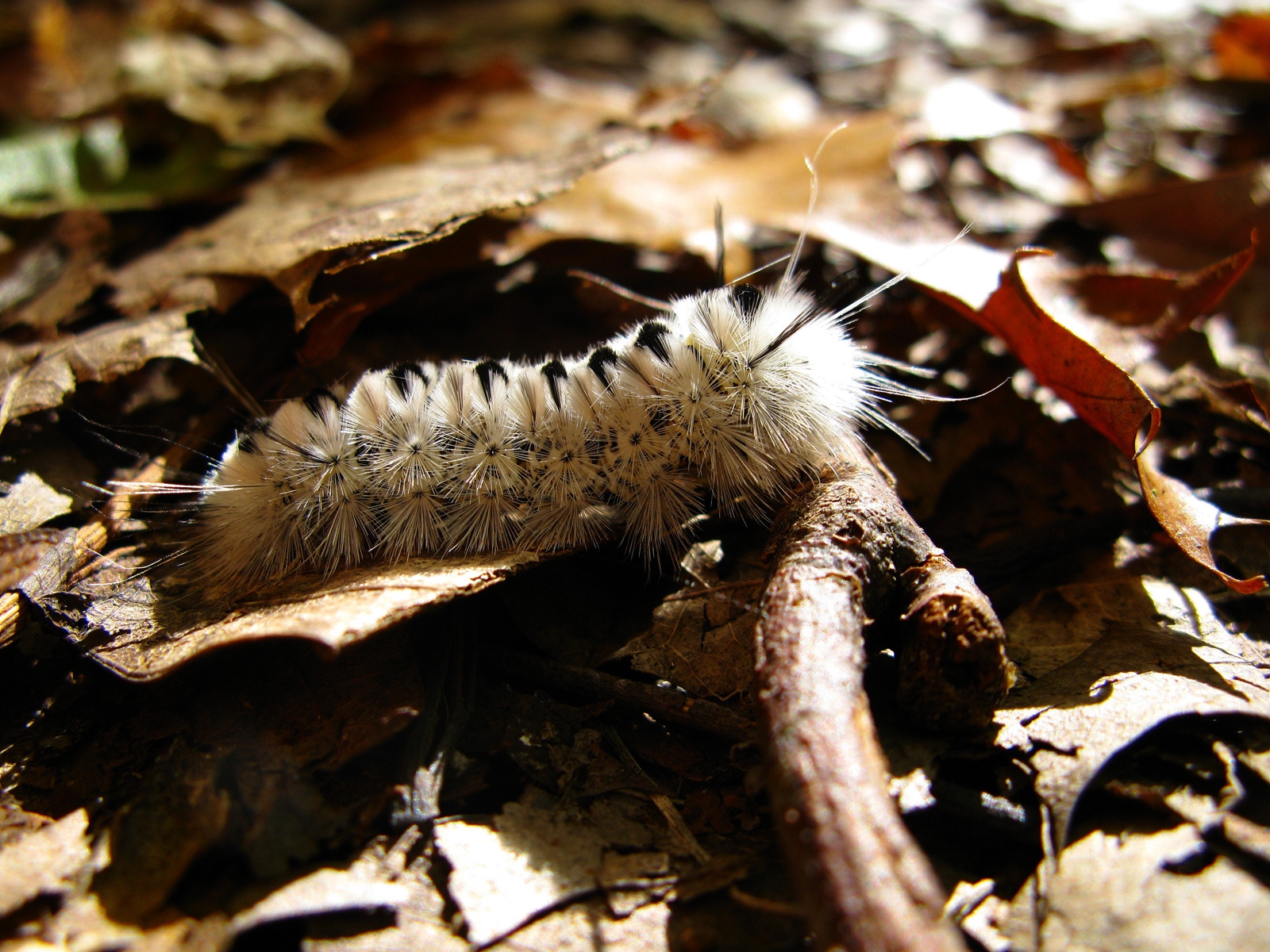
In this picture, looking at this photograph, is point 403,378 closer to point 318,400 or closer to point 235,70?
point 318,400

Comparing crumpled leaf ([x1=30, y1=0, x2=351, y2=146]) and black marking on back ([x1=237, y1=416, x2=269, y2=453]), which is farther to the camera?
crumpled leaf ([x1=30, y1=0, x2=351, y2=146])

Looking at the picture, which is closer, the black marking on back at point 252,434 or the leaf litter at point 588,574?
the leaf litter at point 588,574

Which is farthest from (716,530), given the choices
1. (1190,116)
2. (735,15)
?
(735,15)

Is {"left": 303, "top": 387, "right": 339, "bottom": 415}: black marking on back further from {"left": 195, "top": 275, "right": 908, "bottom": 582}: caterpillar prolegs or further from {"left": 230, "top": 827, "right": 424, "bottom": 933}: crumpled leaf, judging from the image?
{"left": 230, "top": 827, "right": 424, "bottom": 933}: crumpled leaf

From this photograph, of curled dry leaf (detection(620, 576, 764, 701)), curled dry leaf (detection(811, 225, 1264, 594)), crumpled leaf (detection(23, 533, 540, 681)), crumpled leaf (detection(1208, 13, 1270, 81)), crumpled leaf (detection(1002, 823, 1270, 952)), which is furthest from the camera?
crumpled leaf (detection(1208, 13, 1270, 81))

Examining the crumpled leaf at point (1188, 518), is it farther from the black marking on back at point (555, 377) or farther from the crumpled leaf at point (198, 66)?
the crumpled leaf at point (198, 66)

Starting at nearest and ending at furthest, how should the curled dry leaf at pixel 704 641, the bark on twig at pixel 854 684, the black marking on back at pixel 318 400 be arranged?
the bark on twig at pixel 854 684, the curled dry leaf at pixel 704 641, the black marking on back at pixel 318 400

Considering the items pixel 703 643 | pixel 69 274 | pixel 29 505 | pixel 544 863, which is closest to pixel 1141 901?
pixel 703 643

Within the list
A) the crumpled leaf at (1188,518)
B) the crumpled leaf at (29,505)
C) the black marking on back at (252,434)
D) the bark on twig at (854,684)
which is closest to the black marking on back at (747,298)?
the bark on twig at (854,684)

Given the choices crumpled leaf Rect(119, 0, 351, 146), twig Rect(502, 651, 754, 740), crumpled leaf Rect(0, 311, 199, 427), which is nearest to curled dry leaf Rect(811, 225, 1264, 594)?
twig Rect(502, 651, 754, 740)
